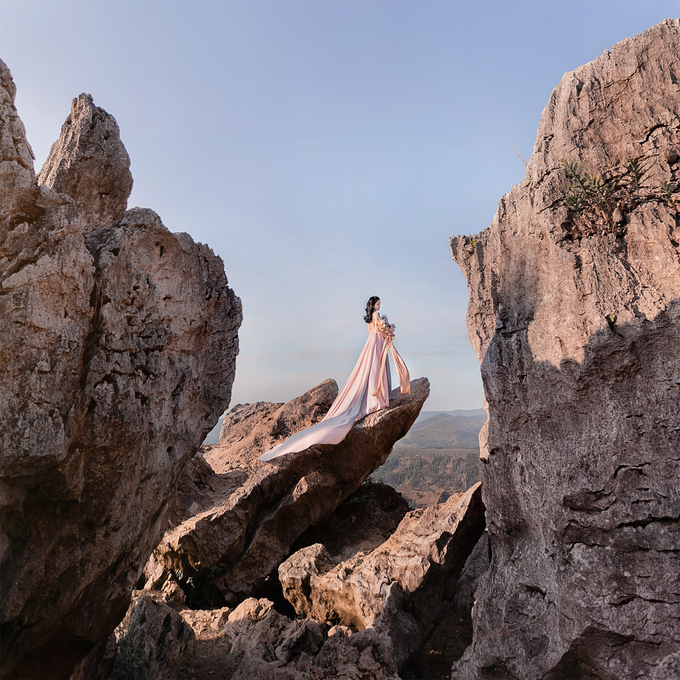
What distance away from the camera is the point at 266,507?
9648 mm

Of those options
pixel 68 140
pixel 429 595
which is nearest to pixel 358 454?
pixel 429 595

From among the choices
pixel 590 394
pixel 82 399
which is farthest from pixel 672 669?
pixel 82 399

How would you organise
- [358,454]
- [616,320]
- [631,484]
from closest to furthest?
[631,484] < [616,320] < [358,454]

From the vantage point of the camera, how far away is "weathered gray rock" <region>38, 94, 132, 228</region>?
6.41 meters

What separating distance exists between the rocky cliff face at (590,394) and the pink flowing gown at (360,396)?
12.6ft

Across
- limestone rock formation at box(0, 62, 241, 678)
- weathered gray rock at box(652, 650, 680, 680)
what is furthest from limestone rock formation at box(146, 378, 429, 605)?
weathered gray rock at box(652, 650, 680, 680)

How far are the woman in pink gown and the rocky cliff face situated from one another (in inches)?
151

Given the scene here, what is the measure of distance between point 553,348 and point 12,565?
624 centimetres

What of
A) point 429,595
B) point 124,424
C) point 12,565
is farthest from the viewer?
point 429,595

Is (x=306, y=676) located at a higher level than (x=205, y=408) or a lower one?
lower

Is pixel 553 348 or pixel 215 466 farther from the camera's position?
pixel 215 466

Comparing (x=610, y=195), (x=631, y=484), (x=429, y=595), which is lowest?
(x=429, y=595)

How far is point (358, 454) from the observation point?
9.84 m

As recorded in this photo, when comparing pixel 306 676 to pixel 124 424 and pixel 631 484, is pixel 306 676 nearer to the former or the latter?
pixel 124 424
